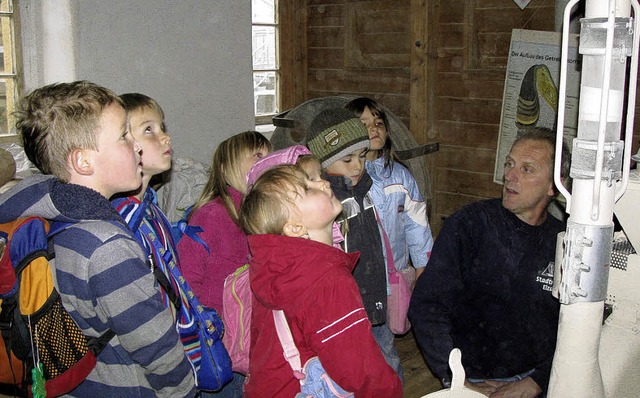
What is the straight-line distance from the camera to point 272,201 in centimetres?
175

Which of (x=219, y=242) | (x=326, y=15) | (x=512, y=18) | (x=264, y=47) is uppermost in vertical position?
(x=326, y=15)

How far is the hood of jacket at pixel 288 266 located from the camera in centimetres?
160

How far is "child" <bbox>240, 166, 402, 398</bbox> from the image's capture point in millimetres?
1526

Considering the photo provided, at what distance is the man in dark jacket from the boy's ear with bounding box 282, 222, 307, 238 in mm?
796

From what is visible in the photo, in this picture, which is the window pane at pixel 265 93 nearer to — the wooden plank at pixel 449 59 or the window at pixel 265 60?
the window at pixel 265 60

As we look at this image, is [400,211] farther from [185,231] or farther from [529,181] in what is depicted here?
[185,231]

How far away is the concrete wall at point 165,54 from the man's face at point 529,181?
209 cm

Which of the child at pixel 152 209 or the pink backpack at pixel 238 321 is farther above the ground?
the child at pixel 152 209

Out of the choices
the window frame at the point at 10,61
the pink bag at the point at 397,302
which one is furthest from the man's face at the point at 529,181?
the window frame at the point at 10,61

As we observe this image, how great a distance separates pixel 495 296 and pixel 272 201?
100 cm

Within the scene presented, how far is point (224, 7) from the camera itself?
13.2 ft

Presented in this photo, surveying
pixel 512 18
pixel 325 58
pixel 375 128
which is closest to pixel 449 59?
pixel 512 18

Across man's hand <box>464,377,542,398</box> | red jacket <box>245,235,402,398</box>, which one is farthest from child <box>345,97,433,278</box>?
red jacket <box>245,235,402,398</box>

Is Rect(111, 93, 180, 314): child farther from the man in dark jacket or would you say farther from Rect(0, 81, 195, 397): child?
the man in dark jacket
